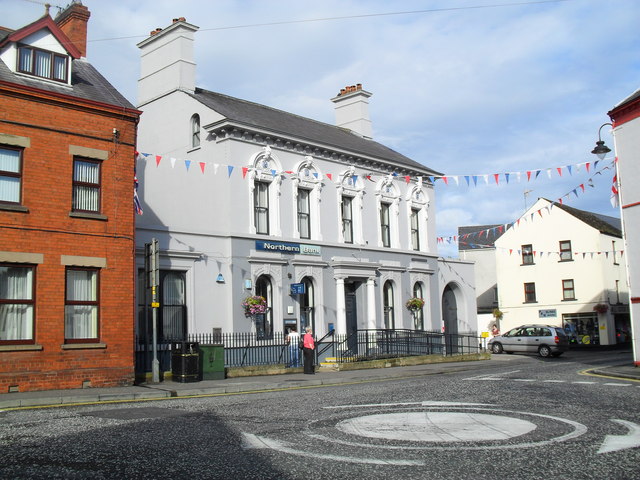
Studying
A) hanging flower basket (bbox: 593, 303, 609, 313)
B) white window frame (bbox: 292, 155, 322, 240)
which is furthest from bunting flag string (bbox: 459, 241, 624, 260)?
white window frame (bbox: 292, 155, 322, 240)

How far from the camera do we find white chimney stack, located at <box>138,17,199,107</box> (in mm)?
28203

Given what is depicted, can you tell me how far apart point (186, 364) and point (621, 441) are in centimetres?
1312

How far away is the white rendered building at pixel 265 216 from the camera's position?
80.1ft

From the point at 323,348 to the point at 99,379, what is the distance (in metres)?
11.1

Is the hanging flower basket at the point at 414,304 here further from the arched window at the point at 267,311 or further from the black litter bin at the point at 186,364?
the black litter bin at the point at 186,364

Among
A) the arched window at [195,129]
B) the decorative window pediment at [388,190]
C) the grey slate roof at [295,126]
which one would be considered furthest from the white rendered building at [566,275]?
the arched window at [195,129]

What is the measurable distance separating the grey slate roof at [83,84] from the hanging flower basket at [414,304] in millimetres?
17375

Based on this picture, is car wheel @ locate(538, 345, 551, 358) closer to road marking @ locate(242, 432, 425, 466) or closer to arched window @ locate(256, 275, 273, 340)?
arched window @ locate(256, 275, 273, 340)

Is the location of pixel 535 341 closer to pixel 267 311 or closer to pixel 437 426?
pixel 267 311

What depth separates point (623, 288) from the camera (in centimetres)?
4931

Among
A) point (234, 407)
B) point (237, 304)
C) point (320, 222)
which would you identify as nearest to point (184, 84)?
point (320, 222)

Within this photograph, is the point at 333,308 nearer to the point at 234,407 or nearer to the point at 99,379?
the point at 99,379

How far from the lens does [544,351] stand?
35.7m

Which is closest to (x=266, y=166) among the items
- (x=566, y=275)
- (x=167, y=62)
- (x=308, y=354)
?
(x=167, y=62)
